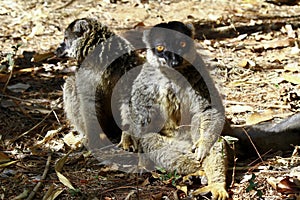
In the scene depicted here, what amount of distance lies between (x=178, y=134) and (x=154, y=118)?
0.24 meters

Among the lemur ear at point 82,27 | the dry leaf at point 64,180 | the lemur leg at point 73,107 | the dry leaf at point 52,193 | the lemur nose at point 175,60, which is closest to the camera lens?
the dry leaf at point 52,193

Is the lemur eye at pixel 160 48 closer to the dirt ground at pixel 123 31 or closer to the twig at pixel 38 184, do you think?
the dirt ground at pixel 123 31

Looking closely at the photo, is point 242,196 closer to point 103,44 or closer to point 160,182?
point 160,182

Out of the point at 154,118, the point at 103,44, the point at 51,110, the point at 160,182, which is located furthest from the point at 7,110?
the point at 160,182

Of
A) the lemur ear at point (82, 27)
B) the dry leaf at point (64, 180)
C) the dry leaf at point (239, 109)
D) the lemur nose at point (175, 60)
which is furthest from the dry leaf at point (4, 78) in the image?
the dry leaf at point (239, 109)

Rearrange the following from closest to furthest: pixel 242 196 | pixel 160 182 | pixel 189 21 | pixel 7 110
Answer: pixel 242 196 → pixel 160 182 → pixel 7 110 → pixel 189 21

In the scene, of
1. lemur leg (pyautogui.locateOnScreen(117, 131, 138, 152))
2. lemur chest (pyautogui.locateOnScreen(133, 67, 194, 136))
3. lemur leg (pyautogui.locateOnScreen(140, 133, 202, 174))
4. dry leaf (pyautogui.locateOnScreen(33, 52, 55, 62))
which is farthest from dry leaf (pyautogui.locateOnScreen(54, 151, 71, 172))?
dry leaf (pyautogui.locateOnScreen(33, 52, 55, 62))

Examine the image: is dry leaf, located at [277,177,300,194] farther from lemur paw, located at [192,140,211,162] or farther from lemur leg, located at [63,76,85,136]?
lemur leg, located at [63,76,85,136]

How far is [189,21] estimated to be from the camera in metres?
8.16

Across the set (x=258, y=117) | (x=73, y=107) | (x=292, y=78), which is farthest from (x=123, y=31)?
(x=258, y=117)

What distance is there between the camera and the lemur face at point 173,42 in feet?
16.1

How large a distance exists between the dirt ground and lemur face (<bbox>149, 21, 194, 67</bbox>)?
93cm

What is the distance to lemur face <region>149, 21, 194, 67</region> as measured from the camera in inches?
193

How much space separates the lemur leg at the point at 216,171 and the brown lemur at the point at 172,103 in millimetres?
126
